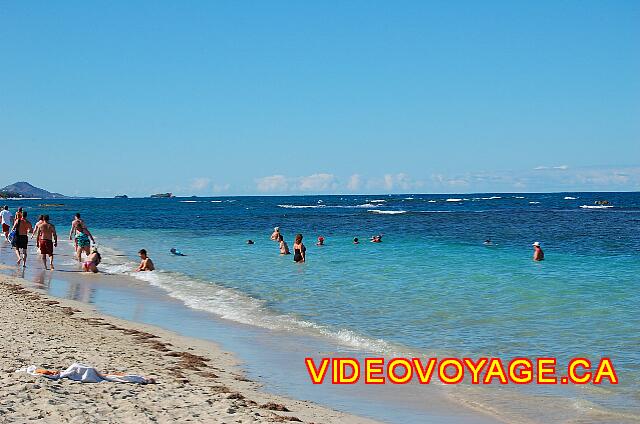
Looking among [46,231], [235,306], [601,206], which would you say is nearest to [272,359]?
[235,306]

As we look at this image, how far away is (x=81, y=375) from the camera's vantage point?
7453 mm

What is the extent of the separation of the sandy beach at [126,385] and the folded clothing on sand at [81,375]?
0.12 meters

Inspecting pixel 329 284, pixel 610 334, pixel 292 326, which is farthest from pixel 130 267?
pixel 610 334

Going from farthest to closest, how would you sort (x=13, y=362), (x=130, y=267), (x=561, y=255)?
(x=561, y=255) → (x=130, y=267) → (x=13, y=362)

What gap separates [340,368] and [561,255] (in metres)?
20.0

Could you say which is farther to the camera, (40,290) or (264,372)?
(40,290)

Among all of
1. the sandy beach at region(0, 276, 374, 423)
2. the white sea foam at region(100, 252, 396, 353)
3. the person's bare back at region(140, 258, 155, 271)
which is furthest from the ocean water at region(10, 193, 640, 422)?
the sandy beach at region(0, 276, 374, 423)

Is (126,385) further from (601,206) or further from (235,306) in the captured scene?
(601,206)

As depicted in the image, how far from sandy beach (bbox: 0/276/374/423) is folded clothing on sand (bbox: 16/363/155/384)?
124mm

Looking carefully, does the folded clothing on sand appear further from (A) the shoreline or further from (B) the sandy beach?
(A) the shoreline

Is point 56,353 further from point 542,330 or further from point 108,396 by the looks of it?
point 542,330

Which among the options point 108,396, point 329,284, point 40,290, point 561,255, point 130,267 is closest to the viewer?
point 108,396

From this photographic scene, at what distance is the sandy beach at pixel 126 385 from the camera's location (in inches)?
255

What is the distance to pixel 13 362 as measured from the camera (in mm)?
8117
